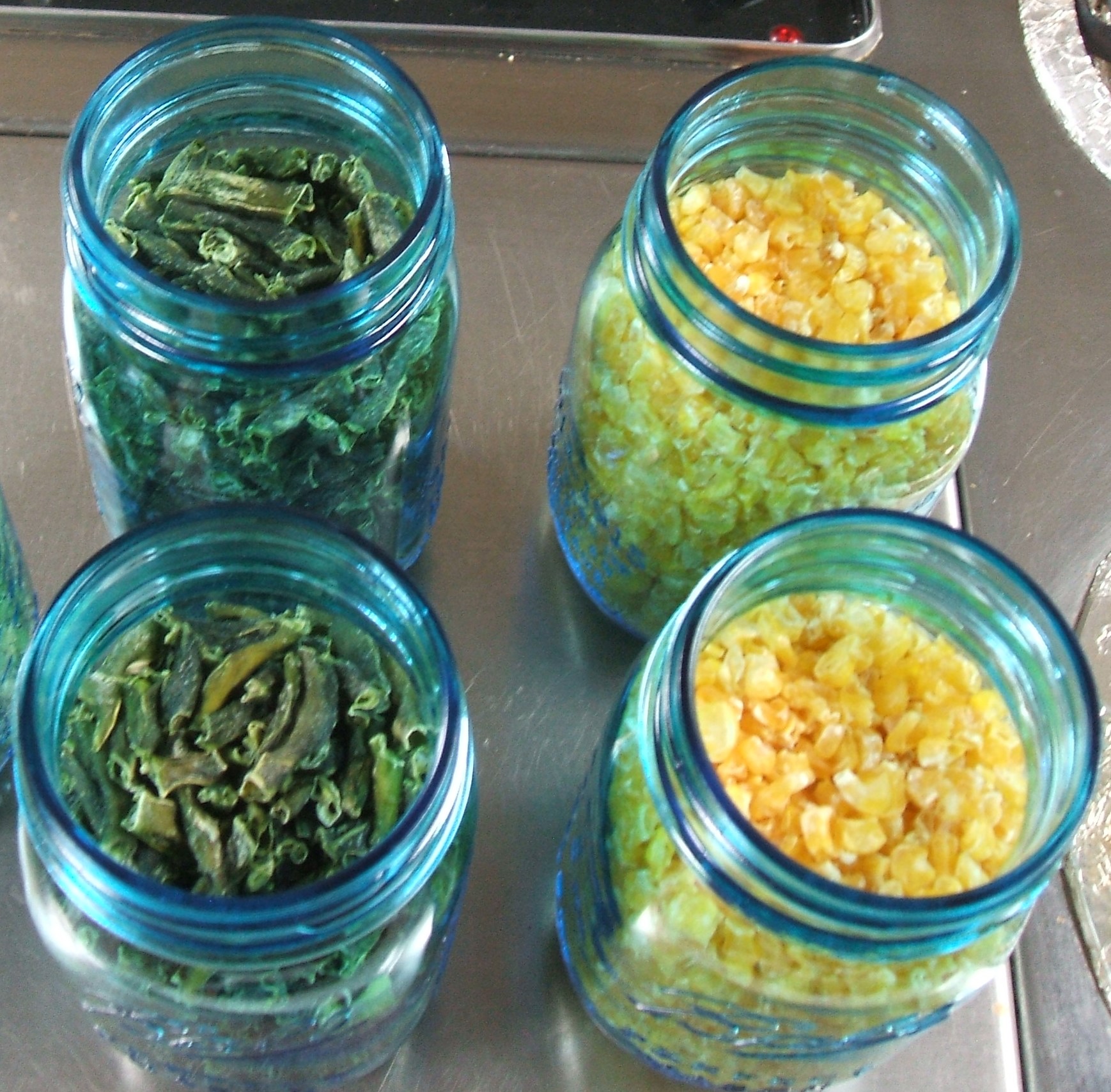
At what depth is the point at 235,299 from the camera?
0.53m

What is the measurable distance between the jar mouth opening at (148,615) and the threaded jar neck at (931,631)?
0.27 ft

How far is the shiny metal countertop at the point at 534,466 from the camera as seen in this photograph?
2.15 feet

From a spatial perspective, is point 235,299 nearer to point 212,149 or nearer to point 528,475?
point 212,149

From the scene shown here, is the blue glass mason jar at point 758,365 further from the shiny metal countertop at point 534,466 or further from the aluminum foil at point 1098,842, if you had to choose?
the aluminum foil at point 1098,842

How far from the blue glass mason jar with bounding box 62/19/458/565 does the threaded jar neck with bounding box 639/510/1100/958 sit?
166 mm

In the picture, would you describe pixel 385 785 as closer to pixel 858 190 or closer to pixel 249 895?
pixel 249 895

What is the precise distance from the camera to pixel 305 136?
2.15 ft

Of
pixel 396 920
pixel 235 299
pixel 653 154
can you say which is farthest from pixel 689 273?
pixel 396 920

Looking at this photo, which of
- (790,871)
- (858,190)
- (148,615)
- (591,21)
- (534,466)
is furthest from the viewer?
(591,21)

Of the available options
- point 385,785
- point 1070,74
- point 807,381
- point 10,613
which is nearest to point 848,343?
point 807,381

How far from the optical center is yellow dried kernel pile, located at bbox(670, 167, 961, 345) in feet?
1.98

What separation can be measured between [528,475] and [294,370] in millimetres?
267

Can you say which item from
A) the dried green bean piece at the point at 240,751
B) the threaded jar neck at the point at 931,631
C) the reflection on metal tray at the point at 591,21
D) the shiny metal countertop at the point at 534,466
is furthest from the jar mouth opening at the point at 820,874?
the reflection on metal tray at the point at 591,21

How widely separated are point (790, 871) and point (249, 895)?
0.62 ft
